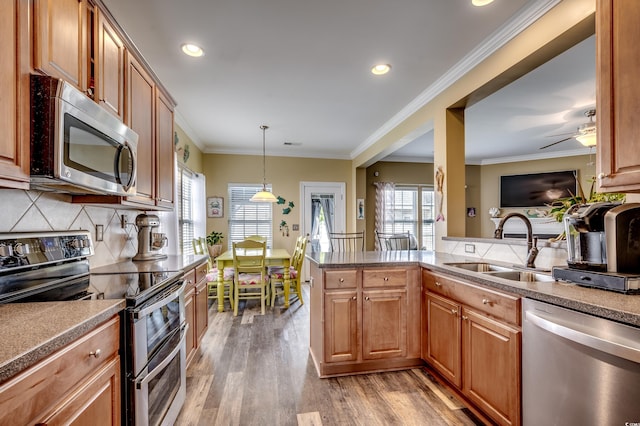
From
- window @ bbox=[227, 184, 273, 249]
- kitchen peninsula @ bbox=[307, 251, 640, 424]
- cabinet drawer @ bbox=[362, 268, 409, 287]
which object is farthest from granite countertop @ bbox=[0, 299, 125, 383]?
window @ bbox=[227, 184, 273, 249]

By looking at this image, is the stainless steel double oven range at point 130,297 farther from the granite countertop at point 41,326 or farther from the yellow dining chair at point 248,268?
the yellow dining chair at point 248,268

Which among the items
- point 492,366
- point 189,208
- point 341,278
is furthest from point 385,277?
point 189,208

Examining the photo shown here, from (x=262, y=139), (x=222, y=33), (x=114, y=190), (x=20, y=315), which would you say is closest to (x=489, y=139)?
(x=262, y=139)

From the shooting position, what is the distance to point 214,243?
551cm

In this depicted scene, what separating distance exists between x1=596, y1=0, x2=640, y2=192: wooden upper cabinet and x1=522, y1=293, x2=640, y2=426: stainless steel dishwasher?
63 centimetres

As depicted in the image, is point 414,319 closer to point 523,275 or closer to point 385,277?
point 385,277

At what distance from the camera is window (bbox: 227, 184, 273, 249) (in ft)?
18.9

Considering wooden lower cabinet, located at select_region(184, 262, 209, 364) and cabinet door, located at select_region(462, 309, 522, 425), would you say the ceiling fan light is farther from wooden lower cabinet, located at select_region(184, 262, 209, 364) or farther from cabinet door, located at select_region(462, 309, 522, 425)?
wooden lower cabinet, located at select_region(184, 262, 209, 364)

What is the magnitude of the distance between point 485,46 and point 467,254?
166 centimetres

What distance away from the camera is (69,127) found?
1316 millimetres

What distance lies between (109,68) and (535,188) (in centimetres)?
720

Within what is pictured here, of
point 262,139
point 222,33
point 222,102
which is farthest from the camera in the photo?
point 262,139

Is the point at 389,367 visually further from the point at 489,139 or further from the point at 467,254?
the point at 489,139

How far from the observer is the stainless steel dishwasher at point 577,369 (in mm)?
1039
